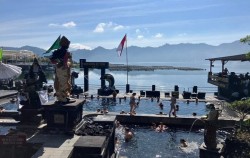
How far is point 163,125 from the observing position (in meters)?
22.7

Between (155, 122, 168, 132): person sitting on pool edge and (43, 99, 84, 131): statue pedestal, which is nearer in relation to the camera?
(43, 99, 84, 131): statue pedestal

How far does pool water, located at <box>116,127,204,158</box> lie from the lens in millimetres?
17158

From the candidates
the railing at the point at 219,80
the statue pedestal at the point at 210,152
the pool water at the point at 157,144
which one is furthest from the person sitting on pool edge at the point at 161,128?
the railing at the point at 219,80

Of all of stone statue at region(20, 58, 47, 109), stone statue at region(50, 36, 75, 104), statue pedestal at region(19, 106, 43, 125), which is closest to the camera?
stone statue at region(50, 36, 75, 104)

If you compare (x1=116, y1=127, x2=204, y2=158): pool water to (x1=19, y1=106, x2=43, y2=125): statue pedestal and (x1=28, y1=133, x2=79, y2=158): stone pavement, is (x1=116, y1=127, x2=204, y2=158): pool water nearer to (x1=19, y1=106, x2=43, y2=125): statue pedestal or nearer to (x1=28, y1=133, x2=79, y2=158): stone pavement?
(x1=28, y1=133, x2=79, y2=158): stone pavement

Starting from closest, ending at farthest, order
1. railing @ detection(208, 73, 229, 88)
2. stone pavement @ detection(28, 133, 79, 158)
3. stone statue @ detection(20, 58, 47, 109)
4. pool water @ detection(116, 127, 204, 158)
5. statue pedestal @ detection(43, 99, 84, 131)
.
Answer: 1. stone pavement @ detection(28, 133, 79, 158)
2. statue pedestal @ detection(43, 99, 84, 131)
3. pool water @ detection(116, 127, 204, 158)
4. stone statue @ detection(20, 58, 47, 109)
5. railing @ detection(208, 73, 229, 88)

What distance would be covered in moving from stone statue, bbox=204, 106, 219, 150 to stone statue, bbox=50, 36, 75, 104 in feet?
22.5

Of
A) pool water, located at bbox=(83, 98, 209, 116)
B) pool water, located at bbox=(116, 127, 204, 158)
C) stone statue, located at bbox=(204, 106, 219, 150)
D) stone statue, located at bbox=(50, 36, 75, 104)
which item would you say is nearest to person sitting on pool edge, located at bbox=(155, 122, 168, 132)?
pool water, located at bbox=(116, 127, 204, 158)

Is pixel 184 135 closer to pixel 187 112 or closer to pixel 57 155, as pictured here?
pixel 187 112

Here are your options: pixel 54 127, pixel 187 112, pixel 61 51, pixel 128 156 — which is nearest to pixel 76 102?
pixel 54 127

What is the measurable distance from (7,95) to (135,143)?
23129 millimetres

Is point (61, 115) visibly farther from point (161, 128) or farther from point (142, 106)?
point (142, 106)

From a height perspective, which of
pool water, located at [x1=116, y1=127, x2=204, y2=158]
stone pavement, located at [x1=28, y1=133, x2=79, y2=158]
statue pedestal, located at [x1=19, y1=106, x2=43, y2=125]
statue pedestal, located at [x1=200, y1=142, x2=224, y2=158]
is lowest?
pool water, located at [x1=116, y1=127, x2=204, y2=158]

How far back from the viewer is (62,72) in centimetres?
1516
